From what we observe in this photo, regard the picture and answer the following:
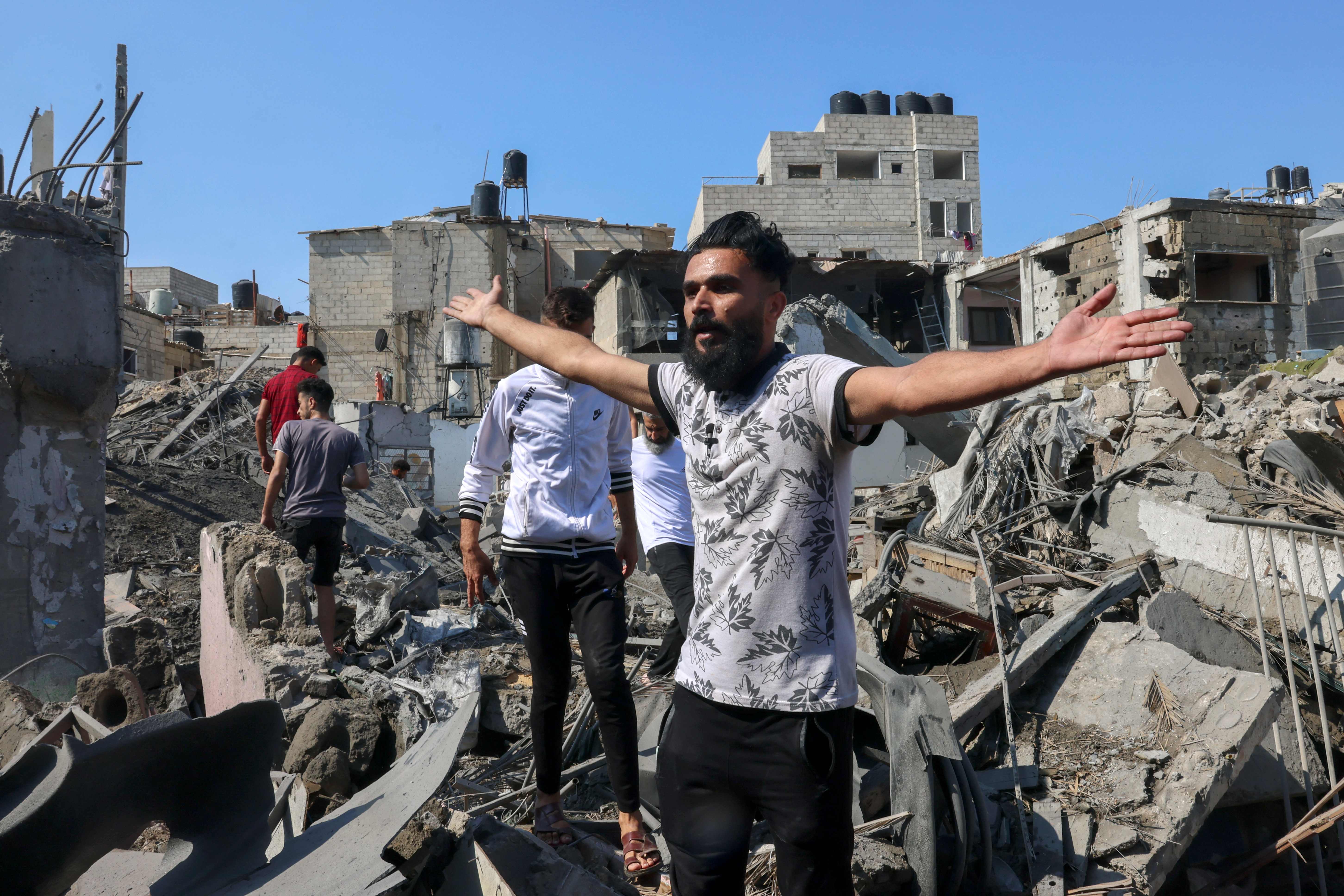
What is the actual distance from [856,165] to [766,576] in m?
40.7

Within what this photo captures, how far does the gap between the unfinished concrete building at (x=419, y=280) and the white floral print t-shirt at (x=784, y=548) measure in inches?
1106

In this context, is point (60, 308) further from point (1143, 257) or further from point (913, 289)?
point (913, 289)

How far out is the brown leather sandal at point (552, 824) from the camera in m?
2.98

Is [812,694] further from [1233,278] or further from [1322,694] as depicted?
[1233,278]

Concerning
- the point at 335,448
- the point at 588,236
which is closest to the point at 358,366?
the point at 588,236

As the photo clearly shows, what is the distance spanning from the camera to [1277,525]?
13.9ft

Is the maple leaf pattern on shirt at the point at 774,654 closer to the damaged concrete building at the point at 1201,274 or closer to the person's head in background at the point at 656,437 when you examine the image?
the person's head in background at the point at 656,437

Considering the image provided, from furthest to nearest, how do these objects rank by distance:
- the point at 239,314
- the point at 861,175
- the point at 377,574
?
the point at 861,175 < the point at 239,314 < the point at 377,574

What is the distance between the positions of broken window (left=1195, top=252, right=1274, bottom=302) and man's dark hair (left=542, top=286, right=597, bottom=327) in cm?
2059

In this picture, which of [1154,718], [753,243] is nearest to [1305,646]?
[1154,718]

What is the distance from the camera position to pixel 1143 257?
2014cm

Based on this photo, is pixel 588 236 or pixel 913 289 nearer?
pixel 913 289

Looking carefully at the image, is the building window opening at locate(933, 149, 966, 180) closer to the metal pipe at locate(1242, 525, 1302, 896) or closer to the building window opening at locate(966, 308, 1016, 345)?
the building window opening at locate(966, 308, 1016, 345)

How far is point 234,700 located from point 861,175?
39.6 meters
